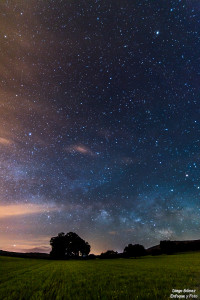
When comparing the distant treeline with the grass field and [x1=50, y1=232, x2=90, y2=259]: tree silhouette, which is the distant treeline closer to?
[x1=50, y1=232, x2=90, y2=259]: tree silhouette

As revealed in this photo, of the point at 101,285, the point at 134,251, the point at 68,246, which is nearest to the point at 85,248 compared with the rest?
the point at 68,246

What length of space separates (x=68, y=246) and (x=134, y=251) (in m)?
38.5

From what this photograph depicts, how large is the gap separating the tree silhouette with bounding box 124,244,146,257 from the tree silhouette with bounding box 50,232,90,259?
3028 centimetres

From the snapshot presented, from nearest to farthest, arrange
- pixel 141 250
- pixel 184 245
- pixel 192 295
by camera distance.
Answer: pixel 192 295, pixel 141 250, pixel 184 245

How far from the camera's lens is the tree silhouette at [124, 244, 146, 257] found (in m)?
90.1

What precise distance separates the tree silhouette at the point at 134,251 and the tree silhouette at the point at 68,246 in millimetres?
30281

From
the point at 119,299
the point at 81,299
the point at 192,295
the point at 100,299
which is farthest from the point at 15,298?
the point at 192,295

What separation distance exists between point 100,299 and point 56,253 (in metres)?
113

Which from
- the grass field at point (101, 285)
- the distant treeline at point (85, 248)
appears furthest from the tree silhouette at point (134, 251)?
the grass field at point (101, 285)

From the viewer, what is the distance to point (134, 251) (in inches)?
3561

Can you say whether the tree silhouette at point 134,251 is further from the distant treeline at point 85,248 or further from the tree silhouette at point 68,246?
the tree silhouette at point 68,246

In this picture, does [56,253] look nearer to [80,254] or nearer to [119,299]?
[80,254]

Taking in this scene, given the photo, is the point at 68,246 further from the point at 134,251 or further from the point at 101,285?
the point at 101,285

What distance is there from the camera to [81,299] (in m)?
6.65
